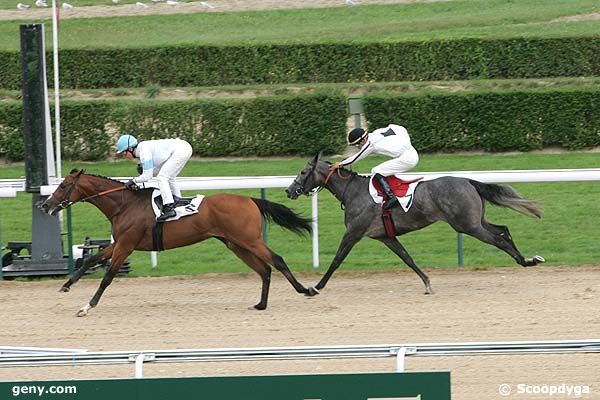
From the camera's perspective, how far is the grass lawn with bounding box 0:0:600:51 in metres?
25.8

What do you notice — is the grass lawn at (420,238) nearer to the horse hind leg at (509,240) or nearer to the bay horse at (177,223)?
the horse hind leg at (509,240)

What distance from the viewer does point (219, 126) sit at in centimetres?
1803

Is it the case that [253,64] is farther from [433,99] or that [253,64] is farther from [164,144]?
[164,144]

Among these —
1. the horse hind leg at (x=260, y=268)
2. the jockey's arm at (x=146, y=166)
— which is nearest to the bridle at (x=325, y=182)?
the horse hind leg at (x=260, y=268)

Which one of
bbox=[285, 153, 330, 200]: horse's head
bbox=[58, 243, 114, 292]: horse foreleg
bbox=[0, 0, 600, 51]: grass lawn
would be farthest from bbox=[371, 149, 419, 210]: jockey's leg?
bbox=[0, 0, 600, 51]: grass lawn

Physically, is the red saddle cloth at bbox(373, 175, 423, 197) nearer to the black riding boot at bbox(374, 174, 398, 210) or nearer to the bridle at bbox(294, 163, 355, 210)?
the black riding boot at bbox(374, 174, 398, 210)

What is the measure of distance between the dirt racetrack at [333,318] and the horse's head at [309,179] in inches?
31.1

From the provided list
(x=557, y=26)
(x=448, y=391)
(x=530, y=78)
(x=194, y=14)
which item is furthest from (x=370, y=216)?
(x=194, y=14)

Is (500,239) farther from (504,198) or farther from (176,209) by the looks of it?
(176,209)

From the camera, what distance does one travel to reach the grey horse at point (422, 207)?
9.86m

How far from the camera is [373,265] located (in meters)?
11.6

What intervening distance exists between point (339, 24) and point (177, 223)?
19585 mm

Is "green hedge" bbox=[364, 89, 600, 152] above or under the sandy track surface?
under

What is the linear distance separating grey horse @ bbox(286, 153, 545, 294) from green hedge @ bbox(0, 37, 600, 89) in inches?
478
